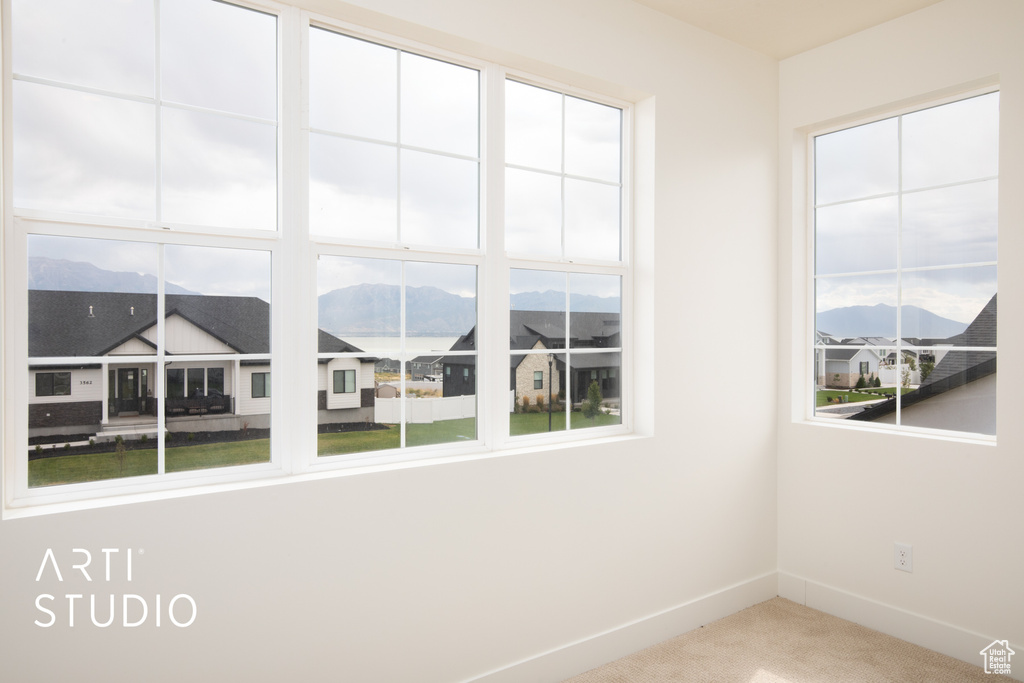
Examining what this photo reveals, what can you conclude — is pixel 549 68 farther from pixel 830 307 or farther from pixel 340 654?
pixel 340 654

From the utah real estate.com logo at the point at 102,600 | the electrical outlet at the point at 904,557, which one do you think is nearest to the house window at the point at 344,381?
the utah real estate.com logo at the point at 102,600

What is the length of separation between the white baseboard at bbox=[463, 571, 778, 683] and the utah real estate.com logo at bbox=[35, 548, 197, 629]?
1.15 meters

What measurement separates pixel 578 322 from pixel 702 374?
31.2 inches

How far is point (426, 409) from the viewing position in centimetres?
236

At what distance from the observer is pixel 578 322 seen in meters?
2.77

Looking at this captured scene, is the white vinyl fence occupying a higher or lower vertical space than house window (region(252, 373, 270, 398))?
lower

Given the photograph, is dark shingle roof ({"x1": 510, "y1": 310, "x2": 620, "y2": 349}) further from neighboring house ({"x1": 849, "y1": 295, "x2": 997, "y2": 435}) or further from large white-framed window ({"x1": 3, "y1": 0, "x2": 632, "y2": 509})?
Answer: neighboring house ({"x1": 849, "y1": 295, "x2": 997, "y2": 435})

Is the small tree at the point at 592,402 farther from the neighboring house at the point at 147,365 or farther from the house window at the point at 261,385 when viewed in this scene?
the house window at the point at 261,385

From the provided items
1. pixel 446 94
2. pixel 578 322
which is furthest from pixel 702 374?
pixel 446 94

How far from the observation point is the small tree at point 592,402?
9.21 ft

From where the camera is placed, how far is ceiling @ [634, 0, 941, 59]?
2.74 m

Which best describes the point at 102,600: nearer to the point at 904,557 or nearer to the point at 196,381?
the point at 196,381

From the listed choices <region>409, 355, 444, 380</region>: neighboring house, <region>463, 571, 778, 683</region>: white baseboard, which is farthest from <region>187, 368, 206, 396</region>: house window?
<region>463, 571, 778, 683</region>: white baseboard

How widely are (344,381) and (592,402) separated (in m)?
1.22
